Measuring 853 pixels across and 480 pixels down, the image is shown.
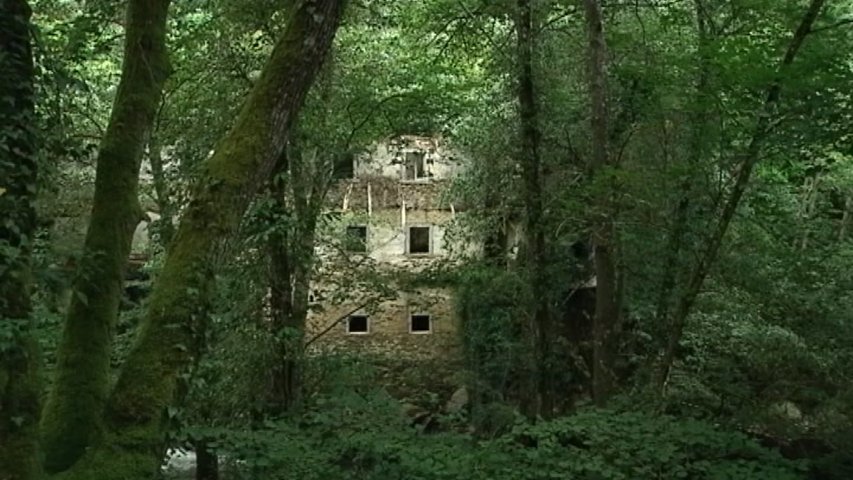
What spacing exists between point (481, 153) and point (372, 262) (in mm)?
2004

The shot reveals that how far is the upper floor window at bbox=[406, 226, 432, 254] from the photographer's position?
18.4 meters

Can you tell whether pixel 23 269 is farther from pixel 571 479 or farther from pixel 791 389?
pixel 791 389

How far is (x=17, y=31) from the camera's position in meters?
3.89

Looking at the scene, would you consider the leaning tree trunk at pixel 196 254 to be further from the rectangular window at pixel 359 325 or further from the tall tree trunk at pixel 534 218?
the rectangular window at pixel 359 325

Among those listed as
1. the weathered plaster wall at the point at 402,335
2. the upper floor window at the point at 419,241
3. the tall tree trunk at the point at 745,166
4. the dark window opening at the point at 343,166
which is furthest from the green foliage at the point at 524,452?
the upper floor window at the point at 419,241

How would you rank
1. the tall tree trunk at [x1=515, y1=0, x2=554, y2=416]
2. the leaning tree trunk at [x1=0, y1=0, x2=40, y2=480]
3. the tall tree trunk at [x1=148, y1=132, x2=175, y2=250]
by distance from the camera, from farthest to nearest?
the tall tree trunk at [x1=515, y1=0, x2=554, y2=416], the tall tree trunk at [x1=148, y1=132, x2=175, y2=250], the leaning tree trunk at [x1=0, y1=0, x2=40, y2=480]

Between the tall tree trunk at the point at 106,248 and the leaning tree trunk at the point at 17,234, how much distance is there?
321mm

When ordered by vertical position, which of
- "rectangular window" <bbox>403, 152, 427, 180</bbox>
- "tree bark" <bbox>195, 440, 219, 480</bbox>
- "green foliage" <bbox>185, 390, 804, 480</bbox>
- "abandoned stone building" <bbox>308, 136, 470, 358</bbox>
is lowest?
"tree bark" <bbox>195, 440, 219, 480</bbox>

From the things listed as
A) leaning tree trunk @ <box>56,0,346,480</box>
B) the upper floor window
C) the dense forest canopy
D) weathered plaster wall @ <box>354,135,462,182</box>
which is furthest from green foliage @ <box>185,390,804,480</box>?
the upper floor window

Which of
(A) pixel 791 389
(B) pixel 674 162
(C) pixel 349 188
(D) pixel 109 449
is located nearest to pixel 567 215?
(B) pixel 674 162

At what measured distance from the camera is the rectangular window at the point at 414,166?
11.6 metres

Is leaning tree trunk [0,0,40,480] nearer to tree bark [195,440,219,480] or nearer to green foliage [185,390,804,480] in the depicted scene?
green foliage [185,390,804,480]

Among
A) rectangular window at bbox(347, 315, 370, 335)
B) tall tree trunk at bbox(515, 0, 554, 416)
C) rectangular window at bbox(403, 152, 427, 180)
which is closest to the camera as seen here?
tall tree trunk at bbox(515, 0, 554, 416)

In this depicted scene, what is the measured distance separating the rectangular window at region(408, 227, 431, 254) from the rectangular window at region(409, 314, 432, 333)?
143 cm
